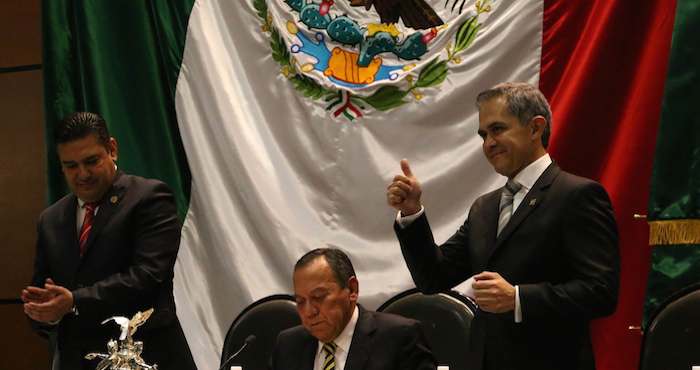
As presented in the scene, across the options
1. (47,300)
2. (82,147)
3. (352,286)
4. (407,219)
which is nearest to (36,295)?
(47,300)

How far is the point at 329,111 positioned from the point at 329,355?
1.75 metres

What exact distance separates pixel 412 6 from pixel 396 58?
0.23m

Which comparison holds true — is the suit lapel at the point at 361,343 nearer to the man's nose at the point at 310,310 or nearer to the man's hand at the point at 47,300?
the man's nose at the point at 310,310

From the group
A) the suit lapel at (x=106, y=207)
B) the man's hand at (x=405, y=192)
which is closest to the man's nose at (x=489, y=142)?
the man's hand at (x=405, y=192)

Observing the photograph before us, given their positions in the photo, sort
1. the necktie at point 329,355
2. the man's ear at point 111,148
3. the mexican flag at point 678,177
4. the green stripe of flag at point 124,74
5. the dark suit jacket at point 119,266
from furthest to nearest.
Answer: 1. the green stripe of flag at point 124,74
2. the mexican flag at point 678,177
3. the man's ear at point 111,148
4. the dark suit jacket at point 119,266
5. the necktie at point 329,355

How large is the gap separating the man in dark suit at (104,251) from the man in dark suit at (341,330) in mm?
517

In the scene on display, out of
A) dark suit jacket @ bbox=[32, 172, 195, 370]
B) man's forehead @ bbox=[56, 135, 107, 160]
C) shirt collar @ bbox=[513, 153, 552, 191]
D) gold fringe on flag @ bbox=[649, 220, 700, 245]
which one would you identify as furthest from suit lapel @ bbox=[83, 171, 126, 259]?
gold fringe on flag @ bbox=[649, 220, 700, 245]

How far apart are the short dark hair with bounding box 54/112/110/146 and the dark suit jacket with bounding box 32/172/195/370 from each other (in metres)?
0.16

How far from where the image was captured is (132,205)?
3.15 meters

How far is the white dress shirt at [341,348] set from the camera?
2.76 m

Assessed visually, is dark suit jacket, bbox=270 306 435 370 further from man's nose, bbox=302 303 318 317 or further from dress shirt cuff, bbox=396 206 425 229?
dress shirt cuff, bbox=396 206 425 229

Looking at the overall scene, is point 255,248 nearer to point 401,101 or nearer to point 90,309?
point 401,101

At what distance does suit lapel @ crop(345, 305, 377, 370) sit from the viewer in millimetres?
2709

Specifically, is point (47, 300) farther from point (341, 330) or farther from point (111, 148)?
point (341, 330)
